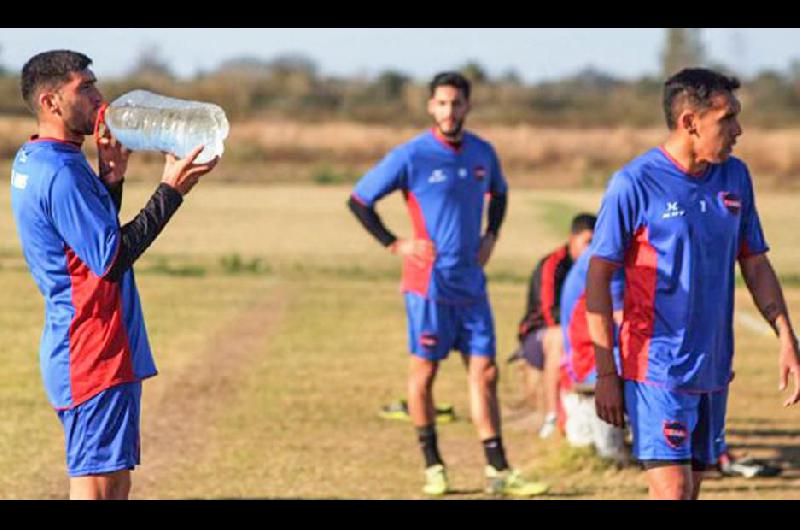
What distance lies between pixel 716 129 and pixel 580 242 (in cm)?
502

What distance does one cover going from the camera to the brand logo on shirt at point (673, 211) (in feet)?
24.0

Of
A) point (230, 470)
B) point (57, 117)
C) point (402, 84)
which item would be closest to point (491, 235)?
point (230, 470)

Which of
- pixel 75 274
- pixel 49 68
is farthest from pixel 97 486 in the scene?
pixel 49 68

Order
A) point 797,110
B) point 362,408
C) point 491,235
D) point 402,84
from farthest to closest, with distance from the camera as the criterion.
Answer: point 402,84, point 797,110, point 362,408, point 491,235

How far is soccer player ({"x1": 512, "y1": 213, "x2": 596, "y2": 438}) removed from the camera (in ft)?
40.7

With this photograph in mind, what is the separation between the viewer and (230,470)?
11477mm

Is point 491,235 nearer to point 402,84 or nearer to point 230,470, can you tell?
point 230,470

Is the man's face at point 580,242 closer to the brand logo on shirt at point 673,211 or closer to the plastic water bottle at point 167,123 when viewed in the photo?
the brand logo on shirt at point 673,211

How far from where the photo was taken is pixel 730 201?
7457 mm

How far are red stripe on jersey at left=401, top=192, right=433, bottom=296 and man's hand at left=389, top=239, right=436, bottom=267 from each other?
0.02 m

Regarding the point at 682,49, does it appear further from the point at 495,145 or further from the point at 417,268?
the point at 417,268

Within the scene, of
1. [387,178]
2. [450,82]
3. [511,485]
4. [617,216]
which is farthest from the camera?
[387,178]

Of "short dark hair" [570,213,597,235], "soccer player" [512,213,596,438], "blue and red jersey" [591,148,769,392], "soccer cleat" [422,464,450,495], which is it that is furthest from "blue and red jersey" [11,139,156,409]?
"soccer player" [512,213,596,438]

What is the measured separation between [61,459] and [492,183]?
128 inches
